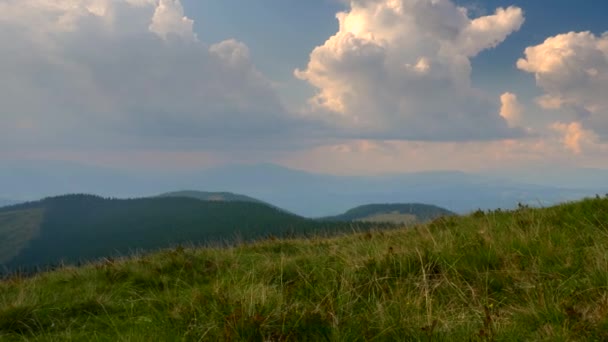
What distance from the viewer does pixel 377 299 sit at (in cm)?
578

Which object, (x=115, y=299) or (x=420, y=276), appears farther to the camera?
(x=115, y=299)

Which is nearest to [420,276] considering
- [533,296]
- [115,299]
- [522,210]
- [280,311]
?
[533,296]

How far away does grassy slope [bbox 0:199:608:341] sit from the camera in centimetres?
443

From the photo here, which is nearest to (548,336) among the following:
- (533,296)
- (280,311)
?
(533,296)

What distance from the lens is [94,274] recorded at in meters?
10.8

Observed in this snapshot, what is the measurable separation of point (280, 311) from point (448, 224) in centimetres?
957

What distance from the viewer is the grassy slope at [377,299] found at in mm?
4426

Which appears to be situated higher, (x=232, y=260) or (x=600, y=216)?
(x=600, y=216)

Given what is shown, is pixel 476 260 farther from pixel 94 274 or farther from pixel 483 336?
pixel 94 274

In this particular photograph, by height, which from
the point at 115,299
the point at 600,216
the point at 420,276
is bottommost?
the point at 115,299

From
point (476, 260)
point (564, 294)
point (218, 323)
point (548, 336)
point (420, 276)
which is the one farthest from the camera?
point (476, 260)

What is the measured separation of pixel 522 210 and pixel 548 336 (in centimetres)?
1025

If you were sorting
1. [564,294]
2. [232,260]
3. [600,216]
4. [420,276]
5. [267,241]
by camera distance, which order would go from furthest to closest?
[267,241] < [232,260] < [600,216] < [420,276] < [564,294]

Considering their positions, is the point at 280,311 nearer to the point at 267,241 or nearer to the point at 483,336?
the point at 483,336
